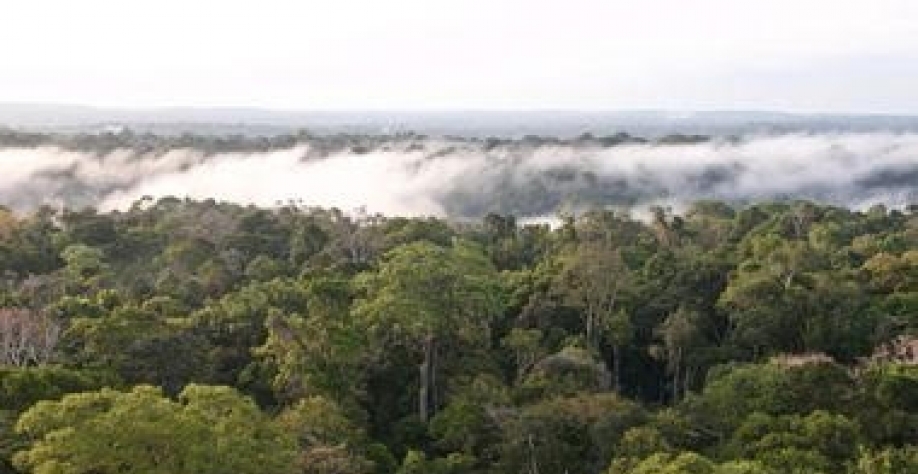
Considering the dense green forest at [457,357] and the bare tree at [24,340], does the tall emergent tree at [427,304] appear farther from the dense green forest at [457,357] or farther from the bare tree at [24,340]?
the bare tree at [24,340]

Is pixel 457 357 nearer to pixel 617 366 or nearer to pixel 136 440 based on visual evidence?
pixel 617 366

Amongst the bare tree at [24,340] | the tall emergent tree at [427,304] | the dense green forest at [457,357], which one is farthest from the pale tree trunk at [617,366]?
the bare tree at [24,340]

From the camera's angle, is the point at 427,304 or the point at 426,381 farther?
the point at 426,381

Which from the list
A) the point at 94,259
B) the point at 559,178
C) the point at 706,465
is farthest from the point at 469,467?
the point at 559,178

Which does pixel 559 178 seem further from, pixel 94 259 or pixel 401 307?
pixel 401 307

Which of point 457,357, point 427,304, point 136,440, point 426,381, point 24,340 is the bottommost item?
point 426,381

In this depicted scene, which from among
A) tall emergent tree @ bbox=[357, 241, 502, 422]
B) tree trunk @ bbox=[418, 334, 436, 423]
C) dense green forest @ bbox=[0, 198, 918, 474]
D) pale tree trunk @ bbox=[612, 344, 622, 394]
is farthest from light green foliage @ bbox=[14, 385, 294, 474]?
pale tree trunk @ bbox=[612, 344, 622, 394]

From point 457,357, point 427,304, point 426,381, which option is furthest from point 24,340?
point 457,357

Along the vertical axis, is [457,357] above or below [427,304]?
below
